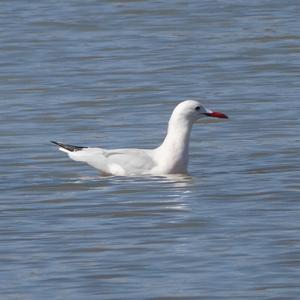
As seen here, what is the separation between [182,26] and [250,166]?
806 centimetres

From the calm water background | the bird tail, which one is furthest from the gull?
the calm water background

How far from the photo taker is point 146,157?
518 inches

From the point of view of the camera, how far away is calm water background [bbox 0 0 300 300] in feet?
32.6

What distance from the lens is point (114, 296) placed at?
9.40 meters

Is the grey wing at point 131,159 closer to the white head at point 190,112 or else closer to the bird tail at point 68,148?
the bird tail at point 68,148

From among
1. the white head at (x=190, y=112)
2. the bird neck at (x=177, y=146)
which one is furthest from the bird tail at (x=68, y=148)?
the white head at (x=190, y=112)

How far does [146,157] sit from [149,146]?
1.39 meters

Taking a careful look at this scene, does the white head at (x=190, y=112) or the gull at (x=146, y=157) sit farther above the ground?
the white head at (x=190, y=112)

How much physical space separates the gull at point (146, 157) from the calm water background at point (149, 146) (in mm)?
124

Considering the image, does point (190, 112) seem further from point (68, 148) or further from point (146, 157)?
point (68, 148)

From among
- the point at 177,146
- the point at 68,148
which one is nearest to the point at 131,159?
the point at 177,146

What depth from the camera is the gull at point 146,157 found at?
13.1m

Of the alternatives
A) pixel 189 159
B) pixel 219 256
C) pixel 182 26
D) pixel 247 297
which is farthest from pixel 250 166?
pixel 182 26

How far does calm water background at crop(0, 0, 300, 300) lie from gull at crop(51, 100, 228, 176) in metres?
0.12
